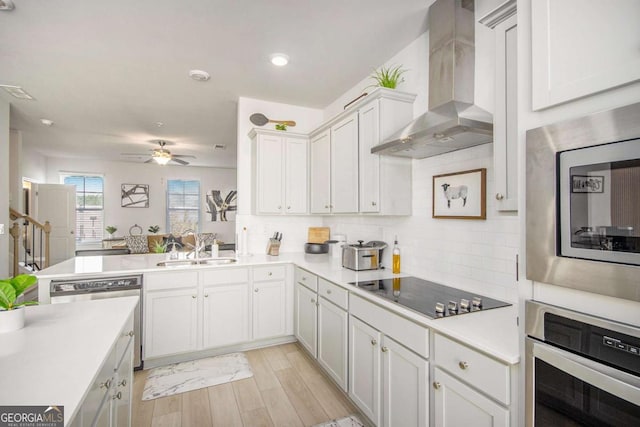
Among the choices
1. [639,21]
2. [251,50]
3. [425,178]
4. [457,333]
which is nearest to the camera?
[639,21]

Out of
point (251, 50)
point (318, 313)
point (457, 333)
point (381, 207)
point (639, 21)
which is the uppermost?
point (251, 50)

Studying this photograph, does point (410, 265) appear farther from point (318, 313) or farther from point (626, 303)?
point (626, 303)

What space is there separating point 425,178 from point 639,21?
168 centimetres

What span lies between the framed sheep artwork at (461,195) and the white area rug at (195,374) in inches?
85.8

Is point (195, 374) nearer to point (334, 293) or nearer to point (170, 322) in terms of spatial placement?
point (170, 322)

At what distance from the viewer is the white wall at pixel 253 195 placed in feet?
12.6

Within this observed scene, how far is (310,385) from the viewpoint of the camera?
8.66 ft

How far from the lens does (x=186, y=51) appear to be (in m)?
2.72

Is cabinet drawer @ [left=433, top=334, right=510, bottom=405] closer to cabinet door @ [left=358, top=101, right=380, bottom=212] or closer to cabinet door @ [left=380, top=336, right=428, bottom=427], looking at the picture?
cabinet door @ [left=380, top=336, right=428, bottom=427]

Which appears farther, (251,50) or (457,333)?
(251,50)

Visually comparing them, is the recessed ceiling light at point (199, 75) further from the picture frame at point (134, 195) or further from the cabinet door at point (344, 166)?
the picture frame at point (134, 195)

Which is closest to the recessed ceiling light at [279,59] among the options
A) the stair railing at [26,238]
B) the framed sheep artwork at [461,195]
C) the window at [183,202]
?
the framed sheep artwork at [461,195]

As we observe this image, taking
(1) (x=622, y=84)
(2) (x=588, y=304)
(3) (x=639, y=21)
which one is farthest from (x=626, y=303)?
(3) (x=639, y=21)

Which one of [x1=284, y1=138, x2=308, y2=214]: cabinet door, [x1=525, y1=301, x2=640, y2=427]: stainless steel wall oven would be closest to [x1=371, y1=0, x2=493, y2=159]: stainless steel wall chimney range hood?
[x1=525, y1=301, x2=640, y2=427]: stainless steel wall oven
